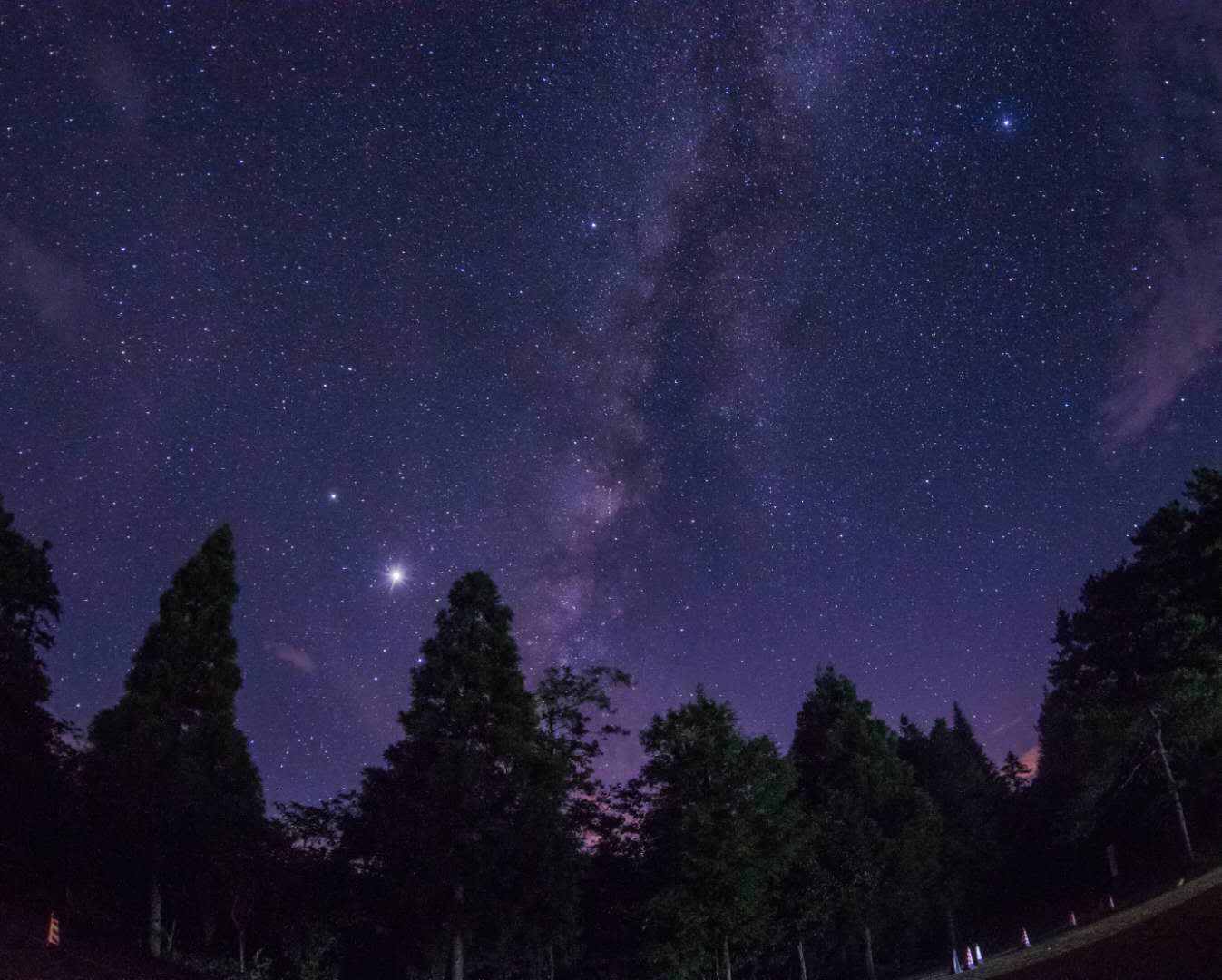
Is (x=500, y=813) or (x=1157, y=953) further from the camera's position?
(x=500, y=813)

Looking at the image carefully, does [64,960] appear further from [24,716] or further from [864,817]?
[864,817]

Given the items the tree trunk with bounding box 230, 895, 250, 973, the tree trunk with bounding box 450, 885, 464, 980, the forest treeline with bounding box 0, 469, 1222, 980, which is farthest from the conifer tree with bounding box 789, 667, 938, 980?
the tree trunk with bounding box 230, 895, 250, 973

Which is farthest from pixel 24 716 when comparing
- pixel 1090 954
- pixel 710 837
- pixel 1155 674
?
pixel 1155 674

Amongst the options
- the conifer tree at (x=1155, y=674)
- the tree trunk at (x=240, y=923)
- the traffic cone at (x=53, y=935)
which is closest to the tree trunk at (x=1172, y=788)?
the conifer tree at (x=1155, y=674)

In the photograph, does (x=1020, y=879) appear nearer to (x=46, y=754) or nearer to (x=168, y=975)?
(x=168, y=975)

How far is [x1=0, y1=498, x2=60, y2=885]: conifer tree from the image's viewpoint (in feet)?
74.2

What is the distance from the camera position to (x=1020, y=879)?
159 feet

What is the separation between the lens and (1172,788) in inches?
1248

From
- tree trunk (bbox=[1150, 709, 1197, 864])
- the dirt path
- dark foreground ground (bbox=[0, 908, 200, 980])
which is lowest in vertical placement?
the dirt path

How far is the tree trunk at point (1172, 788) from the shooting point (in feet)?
101

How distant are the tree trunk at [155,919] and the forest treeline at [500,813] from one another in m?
0.07

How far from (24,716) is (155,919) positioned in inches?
286

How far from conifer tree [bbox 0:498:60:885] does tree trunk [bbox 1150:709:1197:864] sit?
39.2m

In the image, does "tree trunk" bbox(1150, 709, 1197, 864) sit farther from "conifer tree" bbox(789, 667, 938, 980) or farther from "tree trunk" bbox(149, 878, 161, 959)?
"tree trunk" bbox(149, 878, 161, 959)
